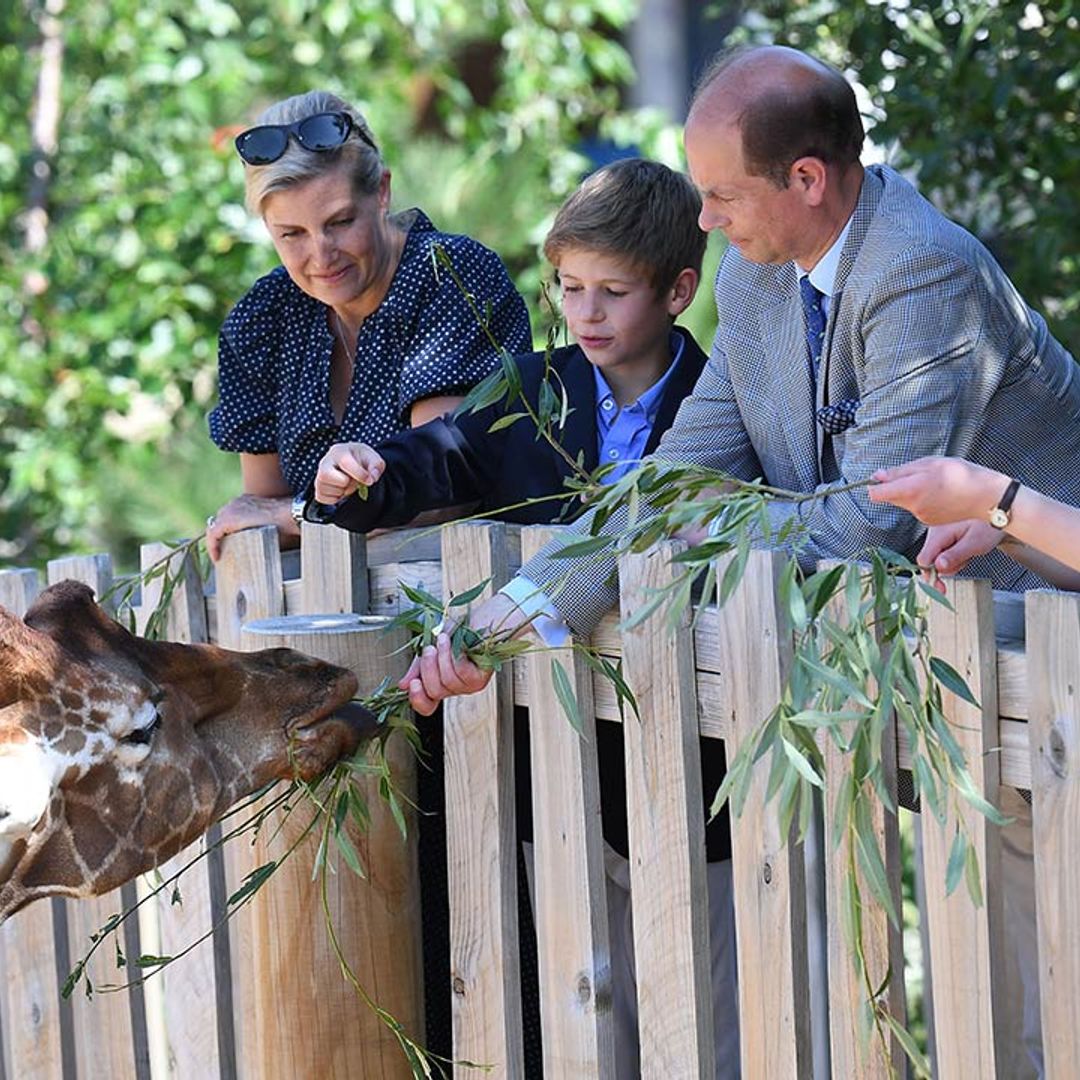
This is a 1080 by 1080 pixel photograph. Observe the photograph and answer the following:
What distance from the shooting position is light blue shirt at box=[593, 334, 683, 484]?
323 centimetres

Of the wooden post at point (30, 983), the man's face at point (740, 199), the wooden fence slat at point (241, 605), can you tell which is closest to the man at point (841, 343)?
the man's face at point (740, 199)

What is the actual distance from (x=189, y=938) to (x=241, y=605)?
0.64 m

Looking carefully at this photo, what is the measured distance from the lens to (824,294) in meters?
2.77

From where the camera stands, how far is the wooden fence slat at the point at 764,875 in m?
2.46

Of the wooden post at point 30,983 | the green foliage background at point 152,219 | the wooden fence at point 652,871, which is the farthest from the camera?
the green foliage background at point 152,219

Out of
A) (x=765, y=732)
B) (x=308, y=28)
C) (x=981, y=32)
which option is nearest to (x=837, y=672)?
(x=765, y=732)

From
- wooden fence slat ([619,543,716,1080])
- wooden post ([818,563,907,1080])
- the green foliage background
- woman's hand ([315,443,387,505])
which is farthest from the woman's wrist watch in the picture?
the green foliage background

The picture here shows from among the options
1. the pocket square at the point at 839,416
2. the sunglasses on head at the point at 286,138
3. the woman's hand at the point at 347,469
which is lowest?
the woman's hand at the point at 347,469

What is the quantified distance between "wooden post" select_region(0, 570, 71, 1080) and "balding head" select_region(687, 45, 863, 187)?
1.80m

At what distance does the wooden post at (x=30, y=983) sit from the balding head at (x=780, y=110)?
1804mm

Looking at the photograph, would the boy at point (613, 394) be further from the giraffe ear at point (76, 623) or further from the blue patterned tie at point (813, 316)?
the giraffe ear at point (76, 623)

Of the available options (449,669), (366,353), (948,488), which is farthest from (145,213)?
(948,488)

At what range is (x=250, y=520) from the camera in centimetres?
341

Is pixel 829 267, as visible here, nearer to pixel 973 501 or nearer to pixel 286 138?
pixel 973 501
